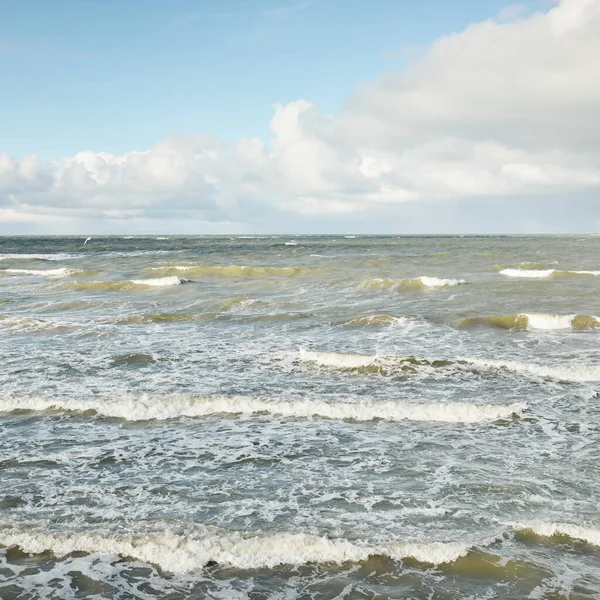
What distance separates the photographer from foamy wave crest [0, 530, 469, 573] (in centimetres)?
591

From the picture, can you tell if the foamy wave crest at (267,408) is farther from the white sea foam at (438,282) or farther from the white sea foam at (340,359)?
the white sea foam at (438,282)

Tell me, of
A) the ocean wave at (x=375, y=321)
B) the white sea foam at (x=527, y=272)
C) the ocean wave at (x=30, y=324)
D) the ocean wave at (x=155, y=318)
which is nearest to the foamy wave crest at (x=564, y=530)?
the ocean wave at (x=375, y=321)

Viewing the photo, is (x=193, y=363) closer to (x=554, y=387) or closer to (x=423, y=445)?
(x=423, y=445)

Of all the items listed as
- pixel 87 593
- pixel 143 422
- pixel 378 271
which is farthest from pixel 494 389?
pixel 378 271

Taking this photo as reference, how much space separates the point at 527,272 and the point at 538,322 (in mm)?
20147

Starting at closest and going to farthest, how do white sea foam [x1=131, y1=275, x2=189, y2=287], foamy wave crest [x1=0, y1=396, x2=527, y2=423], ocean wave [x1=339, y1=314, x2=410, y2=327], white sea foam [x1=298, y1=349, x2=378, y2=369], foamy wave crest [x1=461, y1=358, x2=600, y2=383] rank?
1. foamy wave crest [x1=0, y1=396, x2=527, y2=423]
2. foamy wave crest [x1=461, y1=358, x2=600, y2=383]
3. white sea foam [x1=298, y1=349, x2=378, y2=369]
4. ocean wave [x1=339, y1=314, x2=410, y2=327]
5. white sea foam [x1=131, y1=275, x2=189, y2=287]

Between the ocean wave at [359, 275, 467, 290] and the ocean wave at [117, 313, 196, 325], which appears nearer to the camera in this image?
the ocean wave at [117, 313, 196, 325]

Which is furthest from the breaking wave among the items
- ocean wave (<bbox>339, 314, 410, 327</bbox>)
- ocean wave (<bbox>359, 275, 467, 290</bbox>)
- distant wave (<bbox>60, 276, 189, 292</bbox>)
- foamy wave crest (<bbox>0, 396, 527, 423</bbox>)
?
distant wave (<bbox>60, 276, 189, 292</bbox>)

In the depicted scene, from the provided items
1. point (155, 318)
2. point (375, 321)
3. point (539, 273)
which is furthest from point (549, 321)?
point (539, 273)

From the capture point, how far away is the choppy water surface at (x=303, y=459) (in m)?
5.76

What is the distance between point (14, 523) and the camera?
6.59 metres

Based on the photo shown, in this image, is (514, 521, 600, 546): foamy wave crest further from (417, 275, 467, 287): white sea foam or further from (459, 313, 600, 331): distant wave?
(417, 275, 467, 287): white sea foam

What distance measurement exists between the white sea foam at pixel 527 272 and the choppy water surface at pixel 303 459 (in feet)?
58.9

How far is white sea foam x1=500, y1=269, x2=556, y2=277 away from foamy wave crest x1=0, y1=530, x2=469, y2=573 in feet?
112
